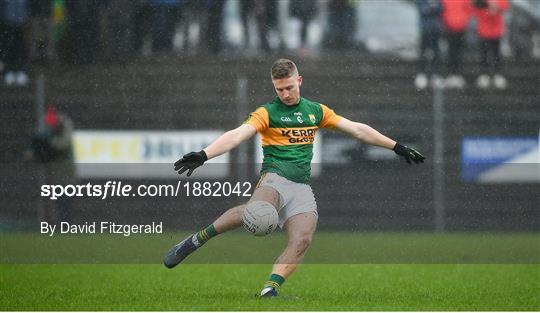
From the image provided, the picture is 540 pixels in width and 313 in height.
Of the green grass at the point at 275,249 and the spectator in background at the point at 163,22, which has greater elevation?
the spectator in background at the point at 163,22

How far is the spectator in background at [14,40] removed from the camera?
60.4 feet

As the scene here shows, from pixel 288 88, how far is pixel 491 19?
1035 centimetres

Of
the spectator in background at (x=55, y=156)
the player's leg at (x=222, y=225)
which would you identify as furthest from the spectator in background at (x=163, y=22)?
the player's leg at (x=222, y=225)

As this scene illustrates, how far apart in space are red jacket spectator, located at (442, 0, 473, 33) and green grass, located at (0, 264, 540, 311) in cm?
641

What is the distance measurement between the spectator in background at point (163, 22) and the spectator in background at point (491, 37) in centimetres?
419

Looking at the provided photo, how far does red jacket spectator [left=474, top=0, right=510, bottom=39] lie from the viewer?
19.2 meters

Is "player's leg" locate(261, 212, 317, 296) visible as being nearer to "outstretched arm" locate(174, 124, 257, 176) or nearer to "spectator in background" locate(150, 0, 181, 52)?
"outstretched arm" locate(174, 124, 257, 176)

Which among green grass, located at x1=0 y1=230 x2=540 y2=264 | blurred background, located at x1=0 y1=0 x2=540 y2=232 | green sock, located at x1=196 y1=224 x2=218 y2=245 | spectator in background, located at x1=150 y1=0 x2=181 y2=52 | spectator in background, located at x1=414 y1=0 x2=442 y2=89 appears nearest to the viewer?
green sock, located at x1=196 y1=224 x2=218 y2=245

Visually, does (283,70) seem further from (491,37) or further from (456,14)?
(491,37)

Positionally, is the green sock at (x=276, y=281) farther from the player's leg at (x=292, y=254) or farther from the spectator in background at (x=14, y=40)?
the spectator in background at (x=14, y=40)

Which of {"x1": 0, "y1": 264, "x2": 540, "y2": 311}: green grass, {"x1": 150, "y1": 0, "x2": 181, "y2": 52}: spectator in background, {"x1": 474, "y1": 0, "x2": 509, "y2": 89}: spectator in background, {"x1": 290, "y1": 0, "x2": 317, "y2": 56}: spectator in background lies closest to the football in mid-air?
{"x1": 0, "y1": 264, "x2": 540, "y2": 311}: green grass

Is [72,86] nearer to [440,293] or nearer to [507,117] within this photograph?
[507,117]

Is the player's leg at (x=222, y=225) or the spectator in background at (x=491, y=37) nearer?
the player's leg at (x=222, y=225)

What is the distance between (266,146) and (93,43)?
945 cm
